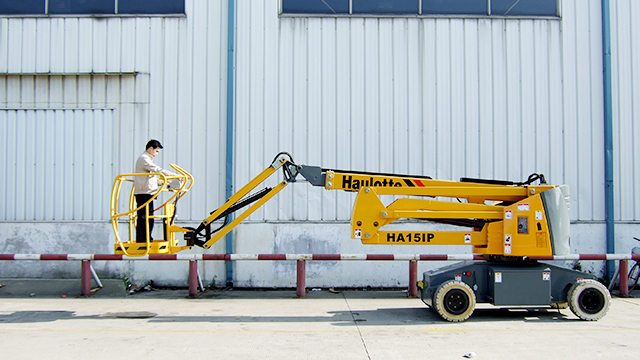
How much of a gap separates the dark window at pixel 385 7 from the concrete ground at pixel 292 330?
21.8 feet

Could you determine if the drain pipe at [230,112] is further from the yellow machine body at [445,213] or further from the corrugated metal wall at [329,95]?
the yellow machine body at [445,213]

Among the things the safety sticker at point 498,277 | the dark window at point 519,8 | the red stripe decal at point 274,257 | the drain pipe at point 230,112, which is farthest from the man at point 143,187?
the dark window at point 519,8

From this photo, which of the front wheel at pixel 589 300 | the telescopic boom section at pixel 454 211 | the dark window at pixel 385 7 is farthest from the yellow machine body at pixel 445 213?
the dark window at pixel 385 7

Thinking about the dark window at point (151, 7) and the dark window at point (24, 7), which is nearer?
the dark window at point (151, 7)

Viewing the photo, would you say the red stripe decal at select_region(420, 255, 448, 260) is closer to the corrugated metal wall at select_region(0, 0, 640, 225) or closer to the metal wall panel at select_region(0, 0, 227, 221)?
the corrugated metal wall at select_region(0, 0, 640, 225)

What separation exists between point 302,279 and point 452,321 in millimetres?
3555

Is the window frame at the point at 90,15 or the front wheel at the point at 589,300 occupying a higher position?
the window frame at the point at 90,15

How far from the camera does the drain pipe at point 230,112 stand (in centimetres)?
1170

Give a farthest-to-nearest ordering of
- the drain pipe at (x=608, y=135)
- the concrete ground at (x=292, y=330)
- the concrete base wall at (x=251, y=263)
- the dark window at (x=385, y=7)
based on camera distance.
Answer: the dark window at (x=385, y=7) < the drain pipe at (x=608, y=135) < the concrete base wall at (x=251, y=263) < the concrete ground at (x=292, y=330)

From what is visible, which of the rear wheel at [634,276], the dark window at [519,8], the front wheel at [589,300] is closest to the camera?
the front wheel at [589,300]

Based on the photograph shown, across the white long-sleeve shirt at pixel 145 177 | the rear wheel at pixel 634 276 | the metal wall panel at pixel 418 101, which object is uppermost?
the metal wall panel at pixel 418 101

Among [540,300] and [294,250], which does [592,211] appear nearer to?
[540,300]

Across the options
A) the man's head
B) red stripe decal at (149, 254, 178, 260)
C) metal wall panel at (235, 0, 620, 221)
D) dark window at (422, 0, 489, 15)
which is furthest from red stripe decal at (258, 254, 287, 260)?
dark window at (422, 0, 489, 15)

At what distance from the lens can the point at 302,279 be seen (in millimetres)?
10539
